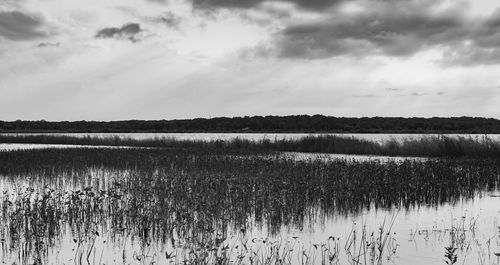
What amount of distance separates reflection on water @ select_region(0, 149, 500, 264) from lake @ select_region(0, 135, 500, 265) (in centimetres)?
3

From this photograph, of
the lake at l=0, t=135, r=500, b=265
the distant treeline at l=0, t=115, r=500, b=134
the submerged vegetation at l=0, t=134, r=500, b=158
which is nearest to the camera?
the lake at l=0, t=135, r=500, b=265

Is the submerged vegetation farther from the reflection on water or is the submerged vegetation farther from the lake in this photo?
the reflection on water

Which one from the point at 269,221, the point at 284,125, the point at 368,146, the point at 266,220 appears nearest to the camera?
the point at 269,221

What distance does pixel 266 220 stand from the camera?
9562mm

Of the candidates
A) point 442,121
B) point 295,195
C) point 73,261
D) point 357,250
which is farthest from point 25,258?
point 442,121

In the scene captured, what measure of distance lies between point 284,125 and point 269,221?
93.1 meters

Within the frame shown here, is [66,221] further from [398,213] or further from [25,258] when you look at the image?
[398,213]

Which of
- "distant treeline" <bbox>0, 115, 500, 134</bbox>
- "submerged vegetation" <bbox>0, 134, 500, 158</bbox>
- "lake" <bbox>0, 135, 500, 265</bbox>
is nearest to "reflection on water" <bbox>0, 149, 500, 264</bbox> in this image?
"lake" <bbox>0, 135, 500, 265</bbox>

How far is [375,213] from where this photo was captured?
34.9ft

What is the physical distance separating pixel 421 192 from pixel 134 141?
31837mm

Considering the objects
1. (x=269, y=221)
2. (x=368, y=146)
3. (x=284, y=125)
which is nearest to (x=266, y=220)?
(x=269, y=221)

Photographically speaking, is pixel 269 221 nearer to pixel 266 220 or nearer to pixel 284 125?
pixel 266 220

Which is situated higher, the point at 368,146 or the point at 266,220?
the point at 368,146

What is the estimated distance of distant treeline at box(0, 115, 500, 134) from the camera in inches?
3677
